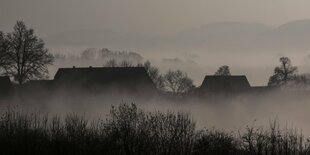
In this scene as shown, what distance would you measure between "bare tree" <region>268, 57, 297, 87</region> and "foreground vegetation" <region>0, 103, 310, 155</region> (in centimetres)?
7273

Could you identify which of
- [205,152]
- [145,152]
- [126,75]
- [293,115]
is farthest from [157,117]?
[126,75]

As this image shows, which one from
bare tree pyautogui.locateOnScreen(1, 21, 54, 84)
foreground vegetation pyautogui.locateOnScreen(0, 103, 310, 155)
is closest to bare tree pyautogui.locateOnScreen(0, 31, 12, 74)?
bare tree pyautogui.locateOnScreen(1, 21, 54, 84)

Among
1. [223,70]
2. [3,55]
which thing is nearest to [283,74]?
[223,70]

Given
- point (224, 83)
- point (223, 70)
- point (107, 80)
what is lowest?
point (224, 83)

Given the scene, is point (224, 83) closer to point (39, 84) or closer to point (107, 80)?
point (107, 80)

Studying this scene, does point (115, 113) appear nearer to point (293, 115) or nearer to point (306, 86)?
point (293, 115)

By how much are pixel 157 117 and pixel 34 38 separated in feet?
167

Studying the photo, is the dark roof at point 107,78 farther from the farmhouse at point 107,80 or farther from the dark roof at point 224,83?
the dark roof at point 224,83

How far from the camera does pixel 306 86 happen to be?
109000 mm

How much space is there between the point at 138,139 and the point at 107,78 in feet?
174

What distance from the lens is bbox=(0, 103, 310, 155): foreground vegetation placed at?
25312 mm

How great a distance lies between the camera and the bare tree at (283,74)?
100 m

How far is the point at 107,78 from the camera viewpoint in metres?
80.4

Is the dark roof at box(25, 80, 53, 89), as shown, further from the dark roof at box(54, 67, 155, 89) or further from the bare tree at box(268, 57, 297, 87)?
the bare tree at box(268, 57, 297, 87)
